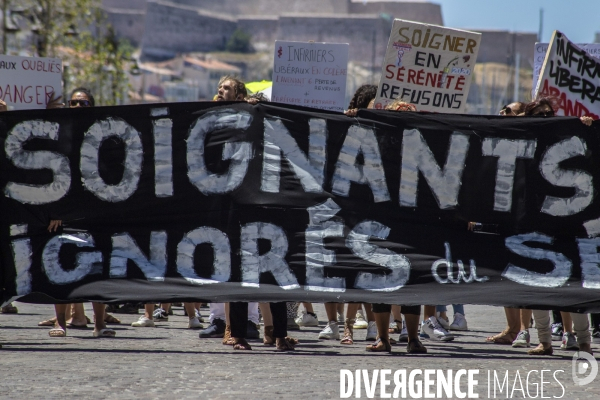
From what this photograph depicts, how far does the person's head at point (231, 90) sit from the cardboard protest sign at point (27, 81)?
201cm

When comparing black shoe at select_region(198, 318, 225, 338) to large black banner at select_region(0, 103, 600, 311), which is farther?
black shoe at select_region(198, 318, 225, 338)

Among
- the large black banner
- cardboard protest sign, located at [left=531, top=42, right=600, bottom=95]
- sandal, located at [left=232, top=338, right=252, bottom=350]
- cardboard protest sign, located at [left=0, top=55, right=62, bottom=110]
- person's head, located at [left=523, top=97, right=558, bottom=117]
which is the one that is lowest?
sandal, located at [left=232, top=338, right=252, bottom=350]

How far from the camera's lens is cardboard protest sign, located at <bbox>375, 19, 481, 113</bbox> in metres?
9.52

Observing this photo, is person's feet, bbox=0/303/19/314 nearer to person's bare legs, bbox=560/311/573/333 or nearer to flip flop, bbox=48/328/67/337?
flip flop, bbox=48/328/67/337

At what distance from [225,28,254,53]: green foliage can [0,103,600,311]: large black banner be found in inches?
4823

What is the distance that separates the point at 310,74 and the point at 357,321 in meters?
2.32

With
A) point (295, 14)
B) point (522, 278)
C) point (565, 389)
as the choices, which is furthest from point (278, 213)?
Answer: point (295, 14)

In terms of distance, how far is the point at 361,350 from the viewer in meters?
7.67

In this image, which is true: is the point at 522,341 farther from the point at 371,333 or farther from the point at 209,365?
the point at 209,365

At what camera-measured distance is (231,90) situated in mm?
7938

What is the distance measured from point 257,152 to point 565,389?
284 cm

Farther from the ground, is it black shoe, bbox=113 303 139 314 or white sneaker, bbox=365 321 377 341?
white sneaker, bbox=365 321 377 341

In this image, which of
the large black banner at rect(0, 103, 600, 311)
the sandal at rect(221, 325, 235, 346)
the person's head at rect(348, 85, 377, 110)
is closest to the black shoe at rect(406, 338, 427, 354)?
the large black banner at rect(0, 103, 600, 311)

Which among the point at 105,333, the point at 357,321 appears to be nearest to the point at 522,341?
the point at 357,321
